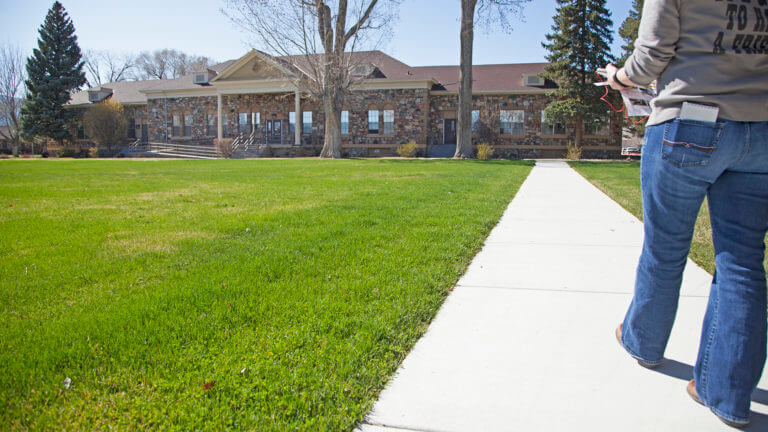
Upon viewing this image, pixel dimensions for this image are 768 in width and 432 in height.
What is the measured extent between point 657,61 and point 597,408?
58.4 inches

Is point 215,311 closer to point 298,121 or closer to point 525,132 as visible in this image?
point 525,132

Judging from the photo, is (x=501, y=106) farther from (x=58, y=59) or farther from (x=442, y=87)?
(x=58, y=59)

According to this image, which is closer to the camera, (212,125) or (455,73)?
(455,73)

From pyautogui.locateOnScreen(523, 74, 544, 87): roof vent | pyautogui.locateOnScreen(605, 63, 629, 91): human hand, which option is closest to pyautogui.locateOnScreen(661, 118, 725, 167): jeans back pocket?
pyautogui.locateOnScreen(605, 63, 629, 91): human hand

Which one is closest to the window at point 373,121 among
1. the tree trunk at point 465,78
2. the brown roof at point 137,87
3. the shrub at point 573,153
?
the tree trunk at point 465,78

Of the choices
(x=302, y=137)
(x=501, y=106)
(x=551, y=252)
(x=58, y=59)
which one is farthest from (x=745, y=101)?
(x=58, y=59)

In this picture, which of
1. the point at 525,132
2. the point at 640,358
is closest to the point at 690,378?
the point at 640,358

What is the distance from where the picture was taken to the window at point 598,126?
26.4 meters

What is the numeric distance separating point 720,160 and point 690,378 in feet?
3.47

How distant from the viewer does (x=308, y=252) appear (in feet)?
14.4

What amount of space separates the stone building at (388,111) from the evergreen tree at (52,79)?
9.65m

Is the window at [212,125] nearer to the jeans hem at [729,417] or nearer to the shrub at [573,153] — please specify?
the shrub at [573,153]

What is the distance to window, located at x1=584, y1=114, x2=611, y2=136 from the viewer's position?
2641 cm

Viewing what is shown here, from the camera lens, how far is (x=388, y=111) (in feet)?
102
